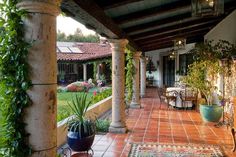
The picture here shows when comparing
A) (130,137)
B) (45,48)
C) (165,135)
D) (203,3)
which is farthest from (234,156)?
(45,48)

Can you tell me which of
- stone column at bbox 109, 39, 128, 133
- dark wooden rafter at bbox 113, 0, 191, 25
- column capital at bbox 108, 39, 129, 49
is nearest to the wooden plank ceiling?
dark wooden rafter at bbox 113, 0, 191, 25

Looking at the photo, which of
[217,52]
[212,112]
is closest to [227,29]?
[217,52]

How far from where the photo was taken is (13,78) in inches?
83.7

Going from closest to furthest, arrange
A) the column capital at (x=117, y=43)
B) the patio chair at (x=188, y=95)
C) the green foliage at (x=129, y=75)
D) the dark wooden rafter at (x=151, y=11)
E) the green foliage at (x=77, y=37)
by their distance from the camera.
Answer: the dark wooden rafter at (x=151, y=11)
the column capital at (x=117, y=43)
the green foliage at (x=129, y=75)
the patio chair at (x=188, y=95)
the green foliage at (x=77, y=37)

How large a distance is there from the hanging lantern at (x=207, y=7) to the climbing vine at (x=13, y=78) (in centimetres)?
278

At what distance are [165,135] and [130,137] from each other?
834 mm

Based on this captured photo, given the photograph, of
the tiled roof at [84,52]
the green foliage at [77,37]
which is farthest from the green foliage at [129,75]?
the green foliage at [77,37]

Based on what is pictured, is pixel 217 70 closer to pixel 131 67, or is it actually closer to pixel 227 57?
pixel 227 57

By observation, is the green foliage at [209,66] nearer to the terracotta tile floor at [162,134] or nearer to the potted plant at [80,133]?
the terracotta tile floor at [162,134]

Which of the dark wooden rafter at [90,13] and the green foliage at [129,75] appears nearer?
the dark wooden rafter at [90,13]

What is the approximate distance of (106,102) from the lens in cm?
948

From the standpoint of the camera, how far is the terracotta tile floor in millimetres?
5258

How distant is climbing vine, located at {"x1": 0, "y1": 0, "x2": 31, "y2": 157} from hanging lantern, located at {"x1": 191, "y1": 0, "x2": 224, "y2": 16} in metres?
2.78

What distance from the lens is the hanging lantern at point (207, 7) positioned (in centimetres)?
394
